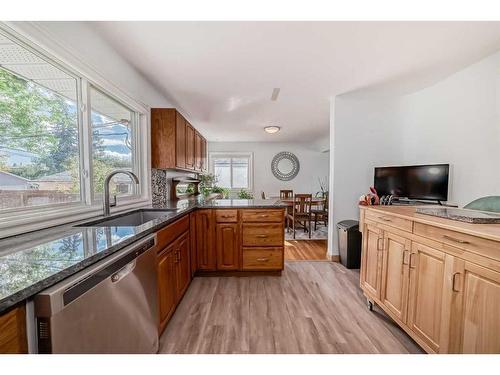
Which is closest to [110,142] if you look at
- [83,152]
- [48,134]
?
[83,152]

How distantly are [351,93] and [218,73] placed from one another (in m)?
1.86

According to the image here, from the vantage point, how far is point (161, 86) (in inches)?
106

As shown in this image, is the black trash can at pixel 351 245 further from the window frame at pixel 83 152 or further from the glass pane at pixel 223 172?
the glass pane at pixel 223 172

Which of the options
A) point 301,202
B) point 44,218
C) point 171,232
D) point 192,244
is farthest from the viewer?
point 301,202

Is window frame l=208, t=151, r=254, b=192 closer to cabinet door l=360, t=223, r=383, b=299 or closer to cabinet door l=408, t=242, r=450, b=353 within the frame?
cabinet door l=360, t=223, r=383, b=299

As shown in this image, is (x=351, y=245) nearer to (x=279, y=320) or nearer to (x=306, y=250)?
(x=306, y=250)

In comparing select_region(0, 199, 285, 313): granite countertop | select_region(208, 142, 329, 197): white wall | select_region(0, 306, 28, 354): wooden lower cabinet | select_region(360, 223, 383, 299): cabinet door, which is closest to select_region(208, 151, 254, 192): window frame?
select_region(208, 142, 329, 197): white wall

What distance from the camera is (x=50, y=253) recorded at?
85 cm

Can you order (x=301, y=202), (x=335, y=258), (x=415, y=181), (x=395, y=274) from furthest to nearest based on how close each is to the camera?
1. (x=301, y=202)
2. (x=335, y=258)
3. (x=415, y=181)
4. (x=395, y=274)

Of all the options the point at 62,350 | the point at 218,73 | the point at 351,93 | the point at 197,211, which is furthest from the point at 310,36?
the point at 62,350

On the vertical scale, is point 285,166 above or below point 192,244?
above

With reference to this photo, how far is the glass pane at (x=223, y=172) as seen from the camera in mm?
6776

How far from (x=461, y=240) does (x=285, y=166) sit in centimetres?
581
